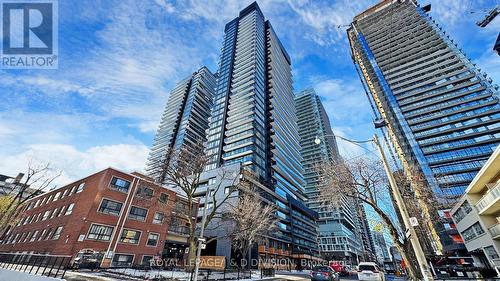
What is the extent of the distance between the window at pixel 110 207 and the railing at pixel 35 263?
12.7 m

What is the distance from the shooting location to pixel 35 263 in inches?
498

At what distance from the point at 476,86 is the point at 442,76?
470 inches

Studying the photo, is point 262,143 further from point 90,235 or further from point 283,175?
point 90,235

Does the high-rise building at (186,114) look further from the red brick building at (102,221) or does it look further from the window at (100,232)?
the window at (100,232)

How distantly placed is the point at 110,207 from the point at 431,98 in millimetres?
109469

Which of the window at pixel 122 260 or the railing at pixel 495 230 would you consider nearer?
the railing at pixel 495 230

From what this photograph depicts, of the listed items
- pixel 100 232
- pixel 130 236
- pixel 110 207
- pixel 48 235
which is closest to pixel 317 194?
pixel 130 236

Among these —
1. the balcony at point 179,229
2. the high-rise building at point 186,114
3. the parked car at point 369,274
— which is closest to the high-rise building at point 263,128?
the balcony at point 179,229

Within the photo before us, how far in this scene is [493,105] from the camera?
234ft

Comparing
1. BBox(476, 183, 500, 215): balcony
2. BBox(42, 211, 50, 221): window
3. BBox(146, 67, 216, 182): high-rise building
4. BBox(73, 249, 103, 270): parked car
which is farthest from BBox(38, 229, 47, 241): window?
BBox(146, 67, 216, 182): high-rise building

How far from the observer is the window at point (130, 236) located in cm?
3035

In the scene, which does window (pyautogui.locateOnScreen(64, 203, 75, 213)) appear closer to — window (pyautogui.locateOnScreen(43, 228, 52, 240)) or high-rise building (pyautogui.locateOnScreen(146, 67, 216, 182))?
window (pyautogui.locateOnScreen(43, 228, 52, 240))

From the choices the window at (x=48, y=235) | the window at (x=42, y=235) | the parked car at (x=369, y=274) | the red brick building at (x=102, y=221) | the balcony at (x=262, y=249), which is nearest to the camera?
the parked car at (x=369, y=274)

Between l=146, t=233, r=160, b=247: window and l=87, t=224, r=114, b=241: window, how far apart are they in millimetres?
6179
